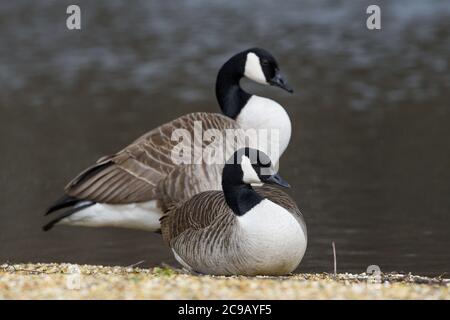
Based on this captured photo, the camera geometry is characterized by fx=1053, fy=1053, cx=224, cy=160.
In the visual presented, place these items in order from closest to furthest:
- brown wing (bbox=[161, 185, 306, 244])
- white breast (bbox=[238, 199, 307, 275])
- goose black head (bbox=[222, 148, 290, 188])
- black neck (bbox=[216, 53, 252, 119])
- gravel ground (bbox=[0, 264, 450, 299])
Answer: gravel ground (bbox=[0, 264, 450, 299]) < white breast (bbox=[238, 199, 307, 275]) < goose black head (bbox=[222, 148, 290, 188]) < brown wing (bbox=[161, 185, 306, 244]) < black neck (bbox=[216, 53, 252, 119])

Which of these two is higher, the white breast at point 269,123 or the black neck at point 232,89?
the black neck at point 232,89

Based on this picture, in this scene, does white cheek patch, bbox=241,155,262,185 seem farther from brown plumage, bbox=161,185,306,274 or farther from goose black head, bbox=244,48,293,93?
goose black head, bbox=244,48,293,93

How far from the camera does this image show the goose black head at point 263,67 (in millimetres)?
10016

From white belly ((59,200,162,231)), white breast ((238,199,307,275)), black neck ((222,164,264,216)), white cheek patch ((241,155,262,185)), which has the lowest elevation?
white belly ((59,200,162,231))

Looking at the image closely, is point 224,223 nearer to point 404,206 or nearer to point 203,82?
point 404,206

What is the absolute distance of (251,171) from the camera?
758 cm

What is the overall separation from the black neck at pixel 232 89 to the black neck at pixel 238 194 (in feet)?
7.76

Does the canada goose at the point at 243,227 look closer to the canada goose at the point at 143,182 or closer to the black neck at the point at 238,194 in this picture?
the black neck at the point at 238,194

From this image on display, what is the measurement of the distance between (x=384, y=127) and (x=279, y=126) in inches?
194

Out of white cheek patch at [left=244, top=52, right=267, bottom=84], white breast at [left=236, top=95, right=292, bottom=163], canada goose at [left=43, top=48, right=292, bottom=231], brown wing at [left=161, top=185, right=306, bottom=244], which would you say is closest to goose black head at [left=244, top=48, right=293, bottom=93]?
white cheek patch at [left=244, top=52, right=267, bottom=84]

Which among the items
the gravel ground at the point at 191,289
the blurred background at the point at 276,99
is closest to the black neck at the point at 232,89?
the blurred background at the point at 276,99

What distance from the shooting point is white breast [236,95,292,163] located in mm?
9352

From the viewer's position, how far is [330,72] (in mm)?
17391

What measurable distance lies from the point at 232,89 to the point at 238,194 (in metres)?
2.80
